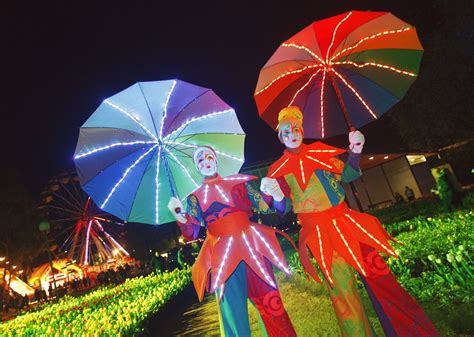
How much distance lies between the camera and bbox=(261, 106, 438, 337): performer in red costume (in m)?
2.67

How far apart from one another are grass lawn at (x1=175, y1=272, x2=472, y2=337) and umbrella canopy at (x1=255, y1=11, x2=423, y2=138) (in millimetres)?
2129

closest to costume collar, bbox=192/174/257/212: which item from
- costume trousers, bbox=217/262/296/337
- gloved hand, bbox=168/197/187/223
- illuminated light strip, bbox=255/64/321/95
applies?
gloved hand, bbox=168/197/187/223

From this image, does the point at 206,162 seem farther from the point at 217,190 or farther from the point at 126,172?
the point at 126,172

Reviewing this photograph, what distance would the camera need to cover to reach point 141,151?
388 cm

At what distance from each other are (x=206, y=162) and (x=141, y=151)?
0.93 meters

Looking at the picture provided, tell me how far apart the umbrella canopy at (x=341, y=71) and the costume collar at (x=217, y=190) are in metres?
0.86

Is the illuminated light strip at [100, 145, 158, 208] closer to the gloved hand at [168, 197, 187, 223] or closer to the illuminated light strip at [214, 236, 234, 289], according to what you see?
the gloved hand at [168, 197, 187, 223]

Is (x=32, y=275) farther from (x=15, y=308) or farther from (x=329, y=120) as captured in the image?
(x=329, y=120)

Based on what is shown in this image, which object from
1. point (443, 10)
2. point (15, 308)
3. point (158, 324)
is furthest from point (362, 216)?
point (15, 308)

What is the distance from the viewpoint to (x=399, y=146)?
19.2 meters

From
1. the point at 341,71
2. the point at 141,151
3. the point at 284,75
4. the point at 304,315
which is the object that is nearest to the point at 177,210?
the point at 141,151

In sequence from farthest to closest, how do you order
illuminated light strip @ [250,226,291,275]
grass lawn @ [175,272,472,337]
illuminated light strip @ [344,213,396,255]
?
1. grass lawn @ [175,272,472,337]
2. illuminated light strip @ [250,226,291,275]
3. illuminated light strip @ [344,213,396,255]

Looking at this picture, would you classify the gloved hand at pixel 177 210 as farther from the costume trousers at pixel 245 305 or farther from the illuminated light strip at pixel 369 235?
the illuminated light strip at pixel 369 235

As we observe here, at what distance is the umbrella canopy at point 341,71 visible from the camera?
3244 millimetres
